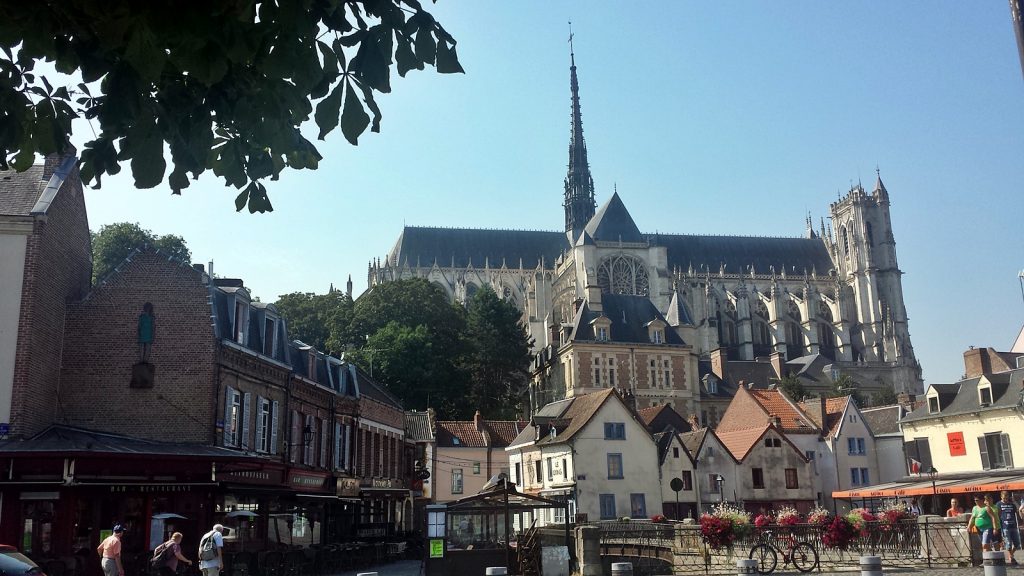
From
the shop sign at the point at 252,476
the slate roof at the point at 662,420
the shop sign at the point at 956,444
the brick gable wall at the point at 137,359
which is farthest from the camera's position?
the slate roof at the point at 662,420

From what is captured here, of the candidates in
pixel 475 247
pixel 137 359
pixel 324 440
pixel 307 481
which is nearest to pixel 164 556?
pixel 137 359

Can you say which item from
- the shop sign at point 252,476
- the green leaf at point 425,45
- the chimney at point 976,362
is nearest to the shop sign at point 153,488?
the shop sign at point 252,476

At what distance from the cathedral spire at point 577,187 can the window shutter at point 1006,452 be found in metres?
76.9

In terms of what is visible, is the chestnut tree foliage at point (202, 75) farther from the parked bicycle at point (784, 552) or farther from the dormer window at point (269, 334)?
the dormer window at point (269, 334)

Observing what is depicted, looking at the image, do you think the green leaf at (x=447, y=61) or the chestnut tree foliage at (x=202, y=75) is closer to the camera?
the chestnut tree foliage at (x=202, y=75)

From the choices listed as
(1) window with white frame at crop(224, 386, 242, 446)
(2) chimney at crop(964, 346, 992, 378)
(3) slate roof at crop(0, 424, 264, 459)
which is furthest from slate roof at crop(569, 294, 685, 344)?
(3) slate roof at crop(0, 424, 264, 459)

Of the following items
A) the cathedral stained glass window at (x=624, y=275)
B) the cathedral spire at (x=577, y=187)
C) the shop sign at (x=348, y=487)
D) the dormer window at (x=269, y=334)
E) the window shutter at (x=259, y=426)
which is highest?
the cathedral spire at (x=577, y=187)

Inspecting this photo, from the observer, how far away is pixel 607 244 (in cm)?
8906

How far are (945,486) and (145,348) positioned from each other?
28.2 metres

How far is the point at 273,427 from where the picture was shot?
2517 centimetres

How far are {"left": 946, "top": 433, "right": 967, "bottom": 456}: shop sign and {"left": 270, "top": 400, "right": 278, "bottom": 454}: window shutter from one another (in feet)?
90.9

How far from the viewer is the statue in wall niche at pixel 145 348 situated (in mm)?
21641

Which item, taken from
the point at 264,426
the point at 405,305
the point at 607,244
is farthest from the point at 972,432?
the point at 607,244

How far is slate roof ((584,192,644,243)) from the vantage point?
90.2 meters
